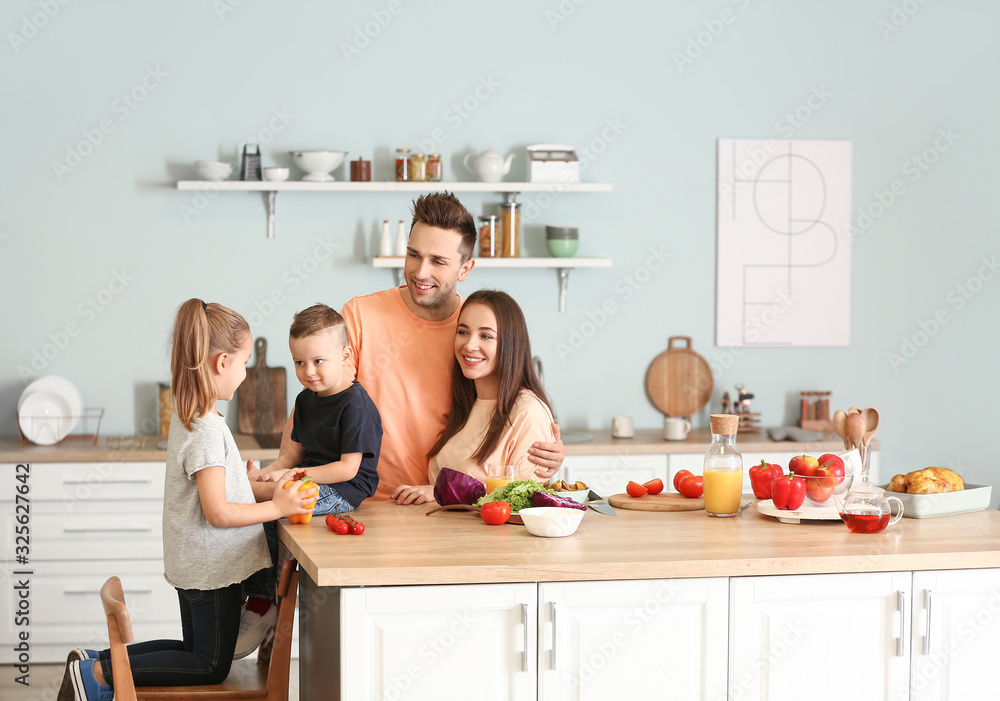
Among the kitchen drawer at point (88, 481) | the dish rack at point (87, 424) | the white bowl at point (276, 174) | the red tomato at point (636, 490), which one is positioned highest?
the white bowl at point (276, 174)

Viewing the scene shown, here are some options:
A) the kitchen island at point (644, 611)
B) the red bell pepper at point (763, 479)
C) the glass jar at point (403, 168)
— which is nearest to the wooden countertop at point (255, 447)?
the glass jar at point (403, 168)

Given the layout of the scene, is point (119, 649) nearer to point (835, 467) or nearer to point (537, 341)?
point (835, 467)

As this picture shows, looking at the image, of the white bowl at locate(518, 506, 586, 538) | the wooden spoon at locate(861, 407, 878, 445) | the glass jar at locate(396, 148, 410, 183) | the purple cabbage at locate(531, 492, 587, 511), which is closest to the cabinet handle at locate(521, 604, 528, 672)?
the white bowl at locate(518, 506, 586, 538)

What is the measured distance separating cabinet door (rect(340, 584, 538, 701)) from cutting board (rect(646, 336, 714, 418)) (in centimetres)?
277

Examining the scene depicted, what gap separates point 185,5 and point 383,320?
2.29 meters

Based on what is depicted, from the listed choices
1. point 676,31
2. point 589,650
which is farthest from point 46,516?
point 676,31

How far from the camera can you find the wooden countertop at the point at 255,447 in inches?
145

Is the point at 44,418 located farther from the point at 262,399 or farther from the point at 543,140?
the point at 543,140

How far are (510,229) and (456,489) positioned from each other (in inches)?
85.1
